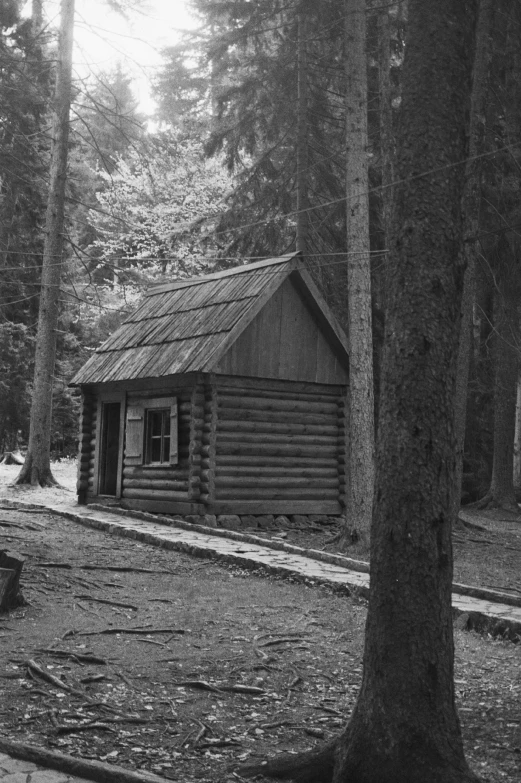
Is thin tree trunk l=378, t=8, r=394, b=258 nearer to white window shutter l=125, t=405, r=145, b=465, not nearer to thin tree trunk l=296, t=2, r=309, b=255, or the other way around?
thin tree trunk l=296, t=2, r=309, b=255

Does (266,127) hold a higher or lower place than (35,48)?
lower

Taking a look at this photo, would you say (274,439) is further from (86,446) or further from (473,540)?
(86,446)

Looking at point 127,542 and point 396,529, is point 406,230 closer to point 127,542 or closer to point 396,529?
point 396,529

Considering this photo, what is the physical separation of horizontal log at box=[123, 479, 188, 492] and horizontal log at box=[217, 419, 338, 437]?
4.51 ft

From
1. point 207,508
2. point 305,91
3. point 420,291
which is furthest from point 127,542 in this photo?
point 305,91

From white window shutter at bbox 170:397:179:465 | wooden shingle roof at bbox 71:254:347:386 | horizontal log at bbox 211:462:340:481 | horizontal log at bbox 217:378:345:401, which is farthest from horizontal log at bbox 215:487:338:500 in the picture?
wooden shingle roof at bbox 71:254:347:386

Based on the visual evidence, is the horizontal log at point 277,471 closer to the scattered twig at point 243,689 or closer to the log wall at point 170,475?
the log wall at point 170,475

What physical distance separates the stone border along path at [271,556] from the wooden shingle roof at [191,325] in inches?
117

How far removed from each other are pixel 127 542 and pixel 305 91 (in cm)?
1239

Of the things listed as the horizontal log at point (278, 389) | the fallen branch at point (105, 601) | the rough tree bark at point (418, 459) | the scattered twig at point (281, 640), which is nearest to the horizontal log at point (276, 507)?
the horizontal log at point (278, 389)

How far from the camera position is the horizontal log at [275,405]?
17703 millimetres

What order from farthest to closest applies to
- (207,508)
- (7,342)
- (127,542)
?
1. (7,342)
2. (207,508)
3. (127,542)

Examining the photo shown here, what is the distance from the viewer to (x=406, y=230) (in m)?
5.38

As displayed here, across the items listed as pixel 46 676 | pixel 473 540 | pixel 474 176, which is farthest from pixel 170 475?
pixel 46 676
